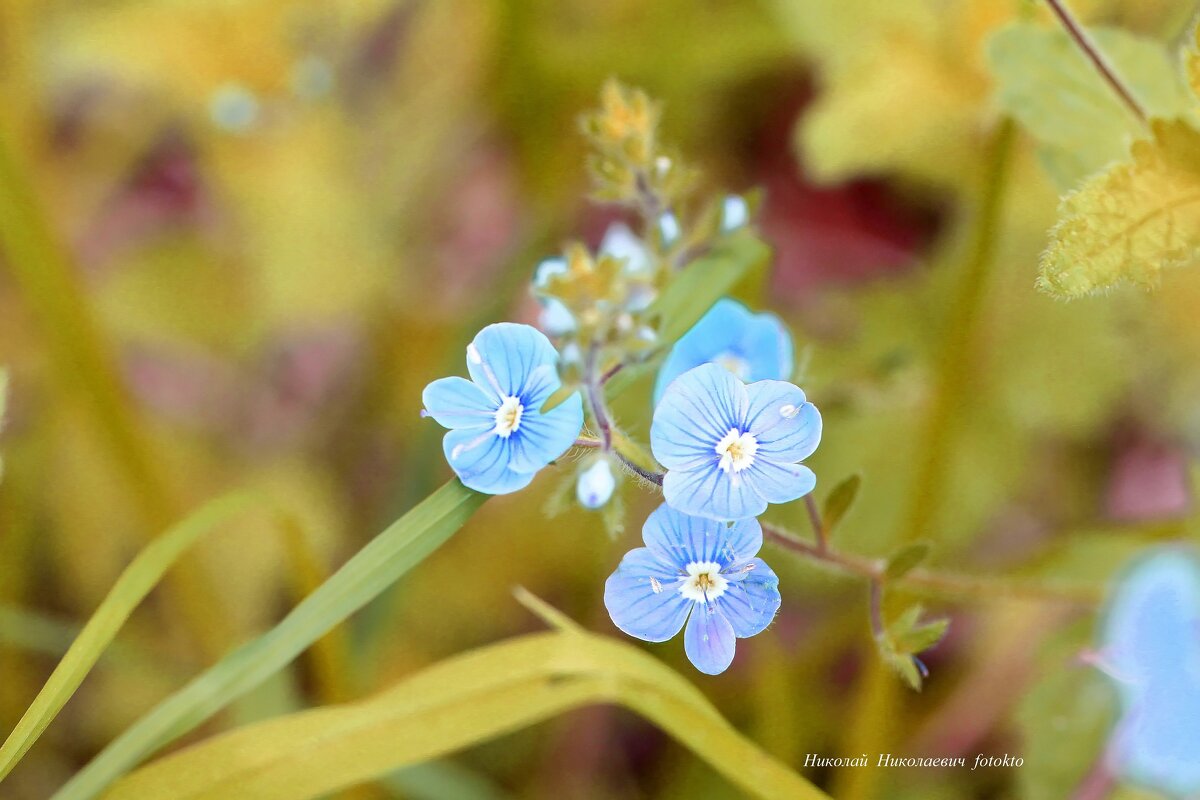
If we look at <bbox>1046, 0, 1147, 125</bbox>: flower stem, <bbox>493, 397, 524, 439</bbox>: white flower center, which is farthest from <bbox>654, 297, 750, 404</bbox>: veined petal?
<bbox>1046, 0, 1147, 125</bbox>: flower stem

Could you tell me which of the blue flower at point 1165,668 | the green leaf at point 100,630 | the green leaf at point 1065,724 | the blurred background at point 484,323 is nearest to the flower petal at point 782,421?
the blue flower at point 1165,668

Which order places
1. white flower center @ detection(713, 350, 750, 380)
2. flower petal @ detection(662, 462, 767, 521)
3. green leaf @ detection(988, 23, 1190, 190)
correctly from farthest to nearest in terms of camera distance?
green leaf @ detection(988, 23, 1190, 190), white flower center @ detection(713, 350, 750, 380), flower petal @ detection(662, 462, 767, 521)

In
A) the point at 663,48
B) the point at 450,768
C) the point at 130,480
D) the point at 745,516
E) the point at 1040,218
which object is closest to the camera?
the point at 745,516

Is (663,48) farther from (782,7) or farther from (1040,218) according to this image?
(1040,218)

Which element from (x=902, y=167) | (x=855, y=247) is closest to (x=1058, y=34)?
(x=902, y=167)

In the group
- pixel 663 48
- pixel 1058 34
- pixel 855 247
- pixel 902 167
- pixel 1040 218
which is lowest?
pixel 1058 34

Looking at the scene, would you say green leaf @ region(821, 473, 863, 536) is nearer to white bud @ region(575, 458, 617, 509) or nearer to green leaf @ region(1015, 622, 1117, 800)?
white bud @ region(575, 458, 617, 509)

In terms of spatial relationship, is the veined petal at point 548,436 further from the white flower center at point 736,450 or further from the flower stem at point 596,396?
the white flower center at point 736,450
